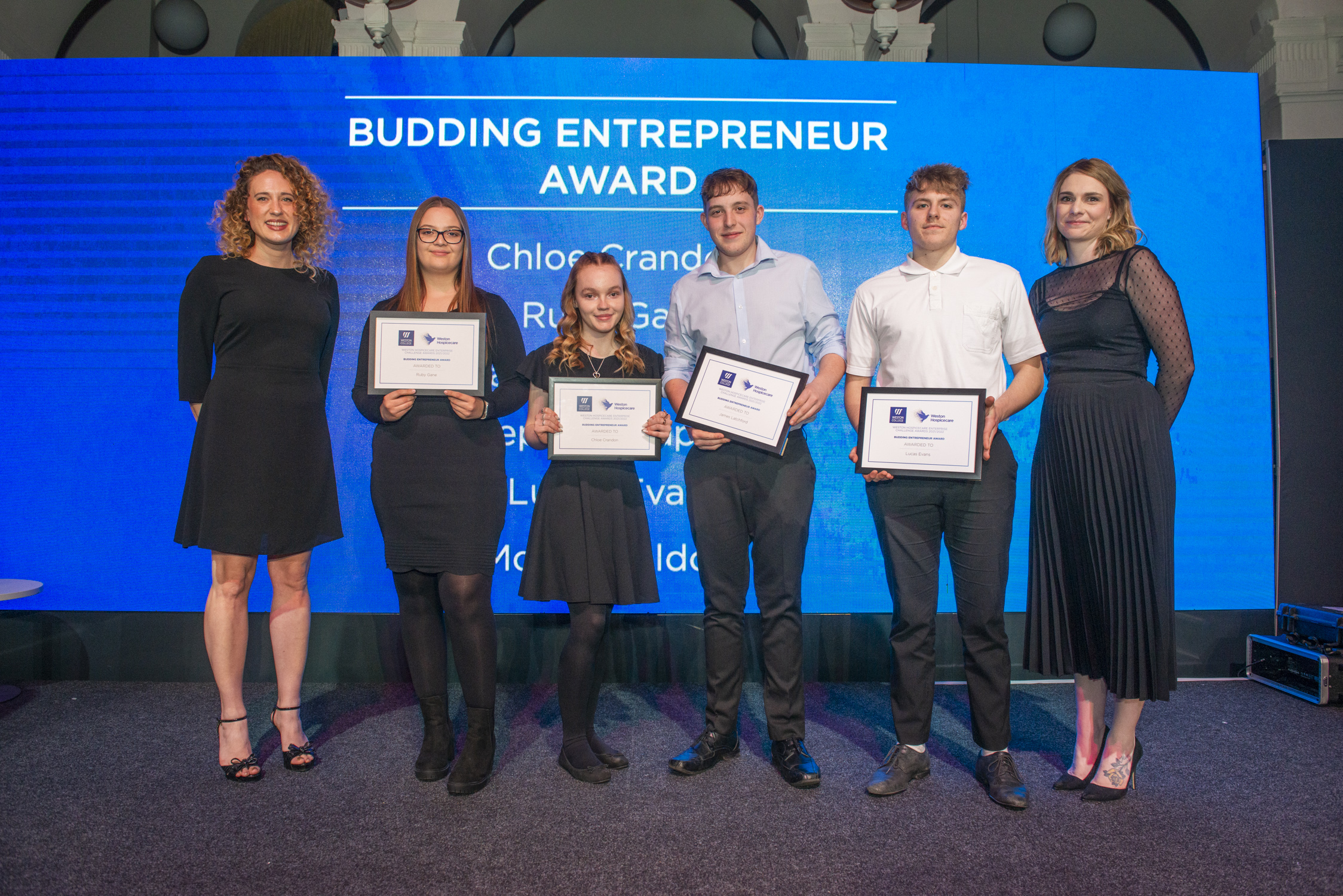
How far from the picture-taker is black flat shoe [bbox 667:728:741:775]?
7.49ft

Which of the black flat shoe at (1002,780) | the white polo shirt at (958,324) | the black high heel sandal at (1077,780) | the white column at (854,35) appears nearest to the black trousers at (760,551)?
the white polo shirt at (958,324)

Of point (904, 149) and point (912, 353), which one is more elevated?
point (904, 149)

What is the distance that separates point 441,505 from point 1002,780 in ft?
5.62

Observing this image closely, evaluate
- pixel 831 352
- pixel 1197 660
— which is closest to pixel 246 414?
pixel 831 352

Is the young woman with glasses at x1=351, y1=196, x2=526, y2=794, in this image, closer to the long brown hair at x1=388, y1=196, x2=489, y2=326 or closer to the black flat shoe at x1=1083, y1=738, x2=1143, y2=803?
the long brown hair at x1=388, y1=196, x2=489, y2=326

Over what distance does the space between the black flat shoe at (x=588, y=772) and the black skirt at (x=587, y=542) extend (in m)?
0.47

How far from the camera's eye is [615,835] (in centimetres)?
190

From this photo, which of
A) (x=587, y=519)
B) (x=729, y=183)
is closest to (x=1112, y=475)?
(x=729, y=183)

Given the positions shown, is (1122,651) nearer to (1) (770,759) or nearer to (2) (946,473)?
(2) (946,473)

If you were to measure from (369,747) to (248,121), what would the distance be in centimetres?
272

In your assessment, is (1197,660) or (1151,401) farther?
(1197,660)

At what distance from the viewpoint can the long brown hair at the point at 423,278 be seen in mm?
2260

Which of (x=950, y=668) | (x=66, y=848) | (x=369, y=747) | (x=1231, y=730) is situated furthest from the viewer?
(x=950, y=668)

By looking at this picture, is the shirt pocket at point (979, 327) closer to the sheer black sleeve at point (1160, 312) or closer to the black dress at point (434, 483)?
the sheer black sleeve at point (1160, 312)
